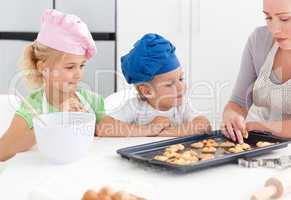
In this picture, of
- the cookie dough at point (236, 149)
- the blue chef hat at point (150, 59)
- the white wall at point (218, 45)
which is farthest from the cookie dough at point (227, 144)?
the white wall at point (218, 45)

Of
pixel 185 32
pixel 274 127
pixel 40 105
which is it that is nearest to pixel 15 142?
pixel 40 105

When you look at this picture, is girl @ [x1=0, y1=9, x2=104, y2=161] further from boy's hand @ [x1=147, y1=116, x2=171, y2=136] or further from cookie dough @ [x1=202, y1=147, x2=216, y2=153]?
cookie dough @ [x1=202, y1=147, x2=216, y2=153]

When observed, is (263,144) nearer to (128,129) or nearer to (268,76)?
(128,129)

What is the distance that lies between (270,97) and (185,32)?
3.02 feet

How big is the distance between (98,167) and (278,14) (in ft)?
2.66

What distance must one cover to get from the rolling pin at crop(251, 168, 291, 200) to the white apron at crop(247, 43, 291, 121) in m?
0.84

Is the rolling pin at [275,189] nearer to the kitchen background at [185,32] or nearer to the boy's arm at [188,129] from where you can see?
the boy's arm at [188,129]

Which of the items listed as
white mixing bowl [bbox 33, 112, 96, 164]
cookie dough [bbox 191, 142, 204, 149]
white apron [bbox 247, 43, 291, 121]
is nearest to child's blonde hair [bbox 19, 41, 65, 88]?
white mixing bowl [bbox 33, 112, 96, 164]

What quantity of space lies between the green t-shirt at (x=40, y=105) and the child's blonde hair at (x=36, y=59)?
0.07 m

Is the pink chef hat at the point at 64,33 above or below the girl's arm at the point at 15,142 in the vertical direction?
above

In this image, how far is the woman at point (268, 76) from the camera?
4.95 feet

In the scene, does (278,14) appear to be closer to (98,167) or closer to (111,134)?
(111,134)

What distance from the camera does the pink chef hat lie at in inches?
54.2

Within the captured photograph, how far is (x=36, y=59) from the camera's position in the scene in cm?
150
